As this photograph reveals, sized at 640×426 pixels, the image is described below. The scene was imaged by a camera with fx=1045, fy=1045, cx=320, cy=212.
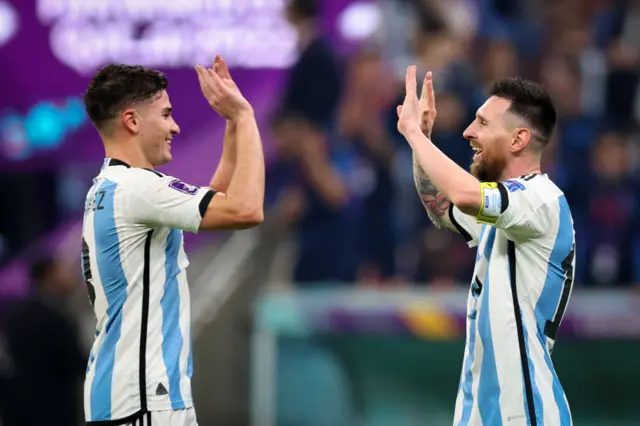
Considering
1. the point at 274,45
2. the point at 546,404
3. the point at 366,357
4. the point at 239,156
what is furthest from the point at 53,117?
the point at 546,404

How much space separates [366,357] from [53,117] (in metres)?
4.67

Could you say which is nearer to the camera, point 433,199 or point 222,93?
point 222,93

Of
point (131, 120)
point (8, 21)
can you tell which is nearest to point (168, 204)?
point (131, 120)

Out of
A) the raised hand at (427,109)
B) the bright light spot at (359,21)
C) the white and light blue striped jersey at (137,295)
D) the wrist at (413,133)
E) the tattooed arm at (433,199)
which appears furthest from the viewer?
the bright light spot at (359,21)

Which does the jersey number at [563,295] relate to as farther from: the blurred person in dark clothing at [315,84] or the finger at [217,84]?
the blurred person in dark clothing at [315,84]

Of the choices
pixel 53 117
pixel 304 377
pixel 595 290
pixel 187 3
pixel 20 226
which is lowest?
pixel 304 377

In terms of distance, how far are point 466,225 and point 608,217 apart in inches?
184

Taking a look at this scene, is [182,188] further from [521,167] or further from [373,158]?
[373,158]

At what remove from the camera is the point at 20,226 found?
11.5 m

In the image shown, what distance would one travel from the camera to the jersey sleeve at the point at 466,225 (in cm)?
489

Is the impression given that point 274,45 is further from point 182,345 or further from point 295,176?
point 182,345

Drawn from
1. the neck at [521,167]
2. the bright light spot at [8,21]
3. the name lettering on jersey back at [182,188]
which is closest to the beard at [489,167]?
the neck at [521,167]

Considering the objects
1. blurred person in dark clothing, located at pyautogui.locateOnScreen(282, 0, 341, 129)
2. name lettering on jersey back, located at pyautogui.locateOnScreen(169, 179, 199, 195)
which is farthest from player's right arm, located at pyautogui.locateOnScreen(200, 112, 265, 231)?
blurred person in dark clothing, located at pyautogui.locateOnScreen(282, 0, 341, 129)

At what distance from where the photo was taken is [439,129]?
9.21m
